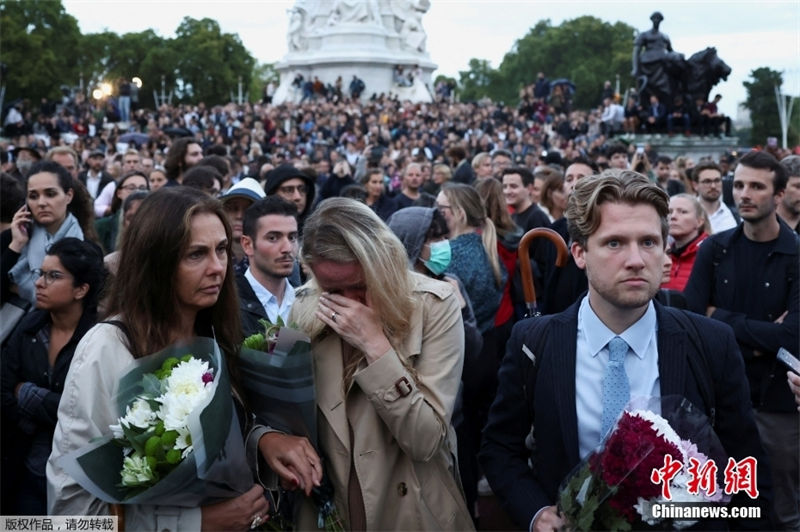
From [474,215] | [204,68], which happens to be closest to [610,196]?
[474,215]

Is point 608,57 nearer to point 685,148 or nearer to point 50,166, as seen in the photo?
point 685,148

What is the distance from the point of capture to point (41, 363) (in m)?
4.25

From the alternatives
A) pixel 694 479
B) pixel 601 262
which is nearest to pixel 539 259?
pixel 601 262

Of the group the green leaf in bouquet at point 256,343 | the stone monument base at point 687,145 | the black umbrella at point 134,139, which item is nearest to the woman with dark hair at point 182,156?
the green leaf in bouquet at point 256,343

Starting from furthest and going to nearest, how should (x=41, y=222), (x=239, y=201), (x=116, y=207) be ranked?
(x=116, y=207) < (x=41, y=222) < (x=239, y=201)

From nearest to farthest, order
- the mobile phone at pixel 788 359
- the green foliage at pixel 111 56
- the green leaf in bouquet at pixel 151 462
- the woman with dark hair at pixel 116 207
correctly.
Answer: the green leaf in bouquet at pixel 151 462 < the mobile phone at pixel 788 359 < the woman with dark hair at pixel 116 207 < the green foliage at pixel 111 56

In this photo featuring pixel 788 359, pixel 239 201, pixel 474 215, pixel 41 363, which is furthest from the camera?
pixel 474 215

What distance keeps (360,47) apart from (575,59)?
148 ft

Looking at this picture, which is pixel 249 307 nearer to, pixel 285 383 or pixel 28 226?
pixel 285 383

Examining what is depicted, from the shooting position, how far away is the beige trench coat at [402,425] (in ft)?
10.0

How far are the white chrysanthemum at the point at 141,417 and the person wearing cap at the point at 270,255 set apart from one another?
1.76 m

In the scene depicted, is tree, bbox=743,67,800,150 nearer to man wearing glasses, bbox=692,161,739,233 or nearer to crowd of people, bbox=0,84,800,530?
man wearing glasses, bbox=692,161,739,233

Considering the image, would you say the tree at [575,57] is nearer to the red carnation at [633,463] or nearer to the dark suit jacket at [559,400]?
the dark suit jacket at [559,400]

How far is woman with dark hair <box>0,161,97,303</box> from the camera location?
548cm
